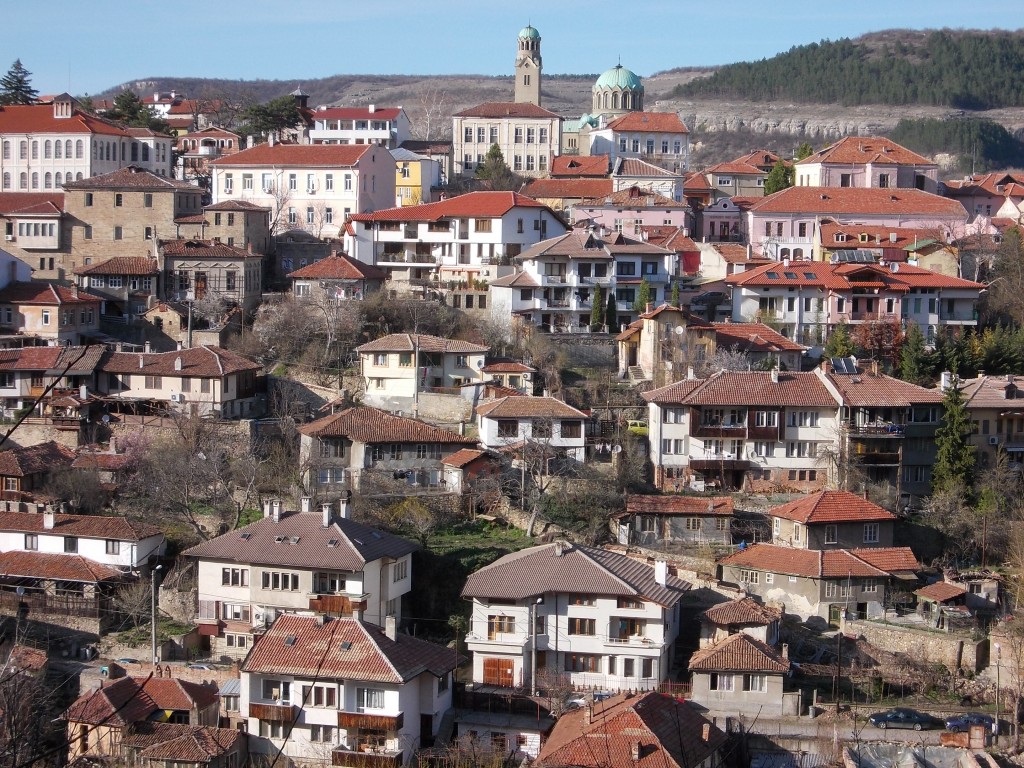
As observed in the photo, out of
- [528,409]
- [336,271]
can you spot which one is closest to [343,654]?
[528,409]

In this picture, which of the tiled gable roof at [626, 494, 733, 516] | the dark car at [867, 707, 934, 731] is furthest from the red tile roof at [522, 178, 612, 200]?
the dark car at [867, 707, 934, 731]

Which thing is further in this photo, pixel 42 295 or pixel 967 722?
pixel 42 295

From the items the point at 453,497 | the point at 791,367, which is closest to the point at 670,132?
the point at 791,367

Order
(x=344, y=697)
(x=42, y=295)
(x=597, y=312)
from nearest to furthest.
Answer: (x=344, y=697) < (x=42, y=295) < (x=597, y=312)

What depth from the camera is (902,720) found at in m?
30.0

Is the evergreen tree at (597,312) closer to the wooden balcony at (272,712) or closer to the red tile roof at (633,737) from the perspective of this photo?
the red tile roof at (633,737)

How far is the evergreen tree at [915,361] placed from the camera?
43.7 meters

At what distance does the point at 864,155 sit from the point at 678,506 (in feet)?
105

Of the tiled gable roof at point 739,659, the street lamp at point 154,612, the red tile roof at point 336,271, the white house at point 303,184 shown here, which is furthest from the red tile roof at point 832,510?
the white house at point 303,184

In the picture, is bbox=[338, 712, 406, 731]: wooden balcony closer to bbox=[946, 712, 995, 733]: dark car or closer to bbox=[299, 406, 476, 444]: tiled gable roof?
bbox=[946, 712, 995, 733]: dark car

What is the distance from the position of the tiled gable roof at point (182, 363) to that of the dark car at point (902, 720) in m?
20.1

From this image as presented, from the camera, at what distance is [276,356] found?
46.0m

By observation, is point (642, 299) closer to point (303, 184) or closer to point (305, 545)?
point (303, 184)

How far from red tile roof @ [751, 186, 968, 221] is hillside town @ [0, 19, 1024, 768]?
0.15 metres
